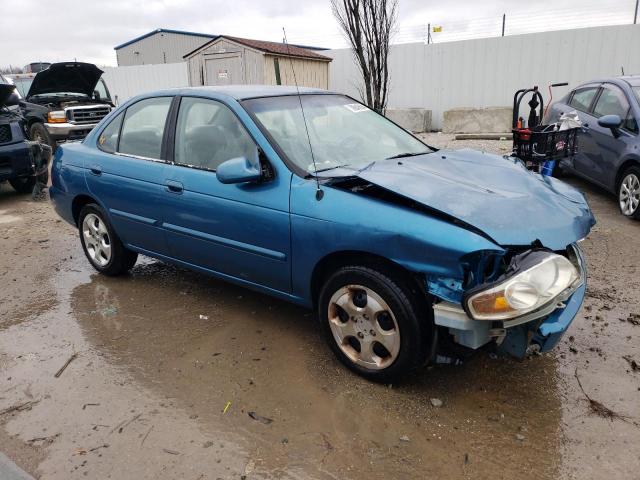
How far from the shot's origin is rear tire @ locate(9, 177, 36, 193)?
9062mm

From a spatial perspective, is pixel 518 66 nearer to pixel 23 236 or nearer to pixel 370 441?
pixel 23 236

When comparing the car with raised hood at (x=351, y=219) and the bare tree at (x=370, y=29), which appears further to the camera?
the bare tree at (x=370, y=29)

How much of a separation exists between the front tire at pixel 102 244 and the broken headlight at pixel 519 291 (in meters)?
3.37

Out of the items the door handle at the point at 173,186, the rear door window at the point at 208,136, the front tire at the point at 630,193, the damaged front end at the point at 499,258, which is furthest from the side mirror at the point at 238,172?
the front tire at the point at 630,193

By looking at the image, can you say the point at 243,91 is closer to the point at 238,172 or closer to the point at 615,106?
the point at 238,172

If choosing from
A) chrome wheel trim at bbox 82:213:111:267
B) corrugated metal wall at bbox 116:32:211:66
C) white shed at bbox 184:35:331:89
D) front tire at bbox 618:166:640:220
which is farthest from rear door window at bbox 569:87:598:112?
corrugated metal wall at bbox 116:32:211:66

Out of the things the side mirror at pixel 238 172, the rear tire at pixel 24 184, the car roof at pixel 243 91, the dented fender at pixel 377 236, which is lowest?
the rear tire at pixel 24 184

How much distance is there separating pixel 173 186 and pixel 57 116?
9.53 meters

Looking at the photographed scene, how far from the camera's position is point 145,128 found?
4320 millimetres

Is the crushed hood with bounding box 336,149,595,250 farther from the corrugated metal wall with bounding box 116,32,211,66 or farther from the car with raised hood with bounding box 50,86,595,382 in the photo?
the corrugated metal wall with bounding box 116,32,211,66

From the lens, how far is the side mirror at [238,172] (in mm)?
3209

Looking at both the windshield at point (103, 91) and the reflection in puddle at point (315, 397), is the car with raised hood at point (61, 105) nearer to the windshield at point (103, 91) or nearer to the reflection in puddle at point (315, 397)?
the windshield at point (103, 91)

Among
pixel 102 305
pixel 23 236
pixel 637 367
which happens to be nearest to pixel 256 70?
pixel 23 236

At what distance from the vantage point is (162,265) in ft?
17.4
